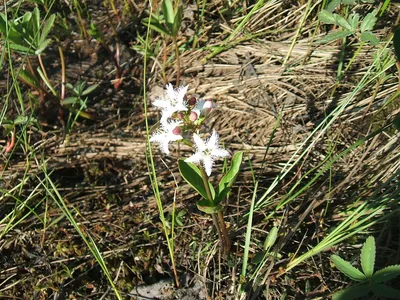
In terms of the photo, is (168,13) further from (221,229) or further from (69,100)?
(221,229)

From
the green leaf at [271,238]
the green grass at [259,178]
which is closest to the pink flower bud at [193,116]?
the green grass at [259,178]

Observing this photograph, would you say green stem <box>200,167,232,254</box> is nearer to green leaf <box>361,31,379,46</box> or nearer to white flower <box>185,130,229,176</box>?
white flower <box>185,130,229,176</box>

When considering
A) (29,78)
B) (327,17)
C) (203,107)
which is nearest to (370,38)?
(327,17)

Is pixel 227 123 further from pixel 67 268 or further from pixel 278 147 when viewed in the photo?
pixel 67 268

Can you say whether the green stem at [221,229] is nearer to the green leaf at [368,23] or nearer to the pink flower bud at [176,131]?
the pink flower bud at [176,131]

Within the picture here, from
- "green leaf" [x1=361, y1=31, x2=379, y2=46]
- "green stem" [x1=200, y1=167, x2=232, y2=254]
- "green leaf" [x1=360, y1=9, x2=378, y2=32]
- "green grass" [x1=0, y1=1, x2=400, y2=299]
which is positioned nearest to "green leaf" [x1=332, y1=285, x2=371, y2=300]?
"green grass" [x1=0, y1=1, x2=400, y2=299]

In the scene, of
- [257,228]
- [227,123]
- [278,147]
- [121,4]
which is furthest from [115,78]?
[257,228]
